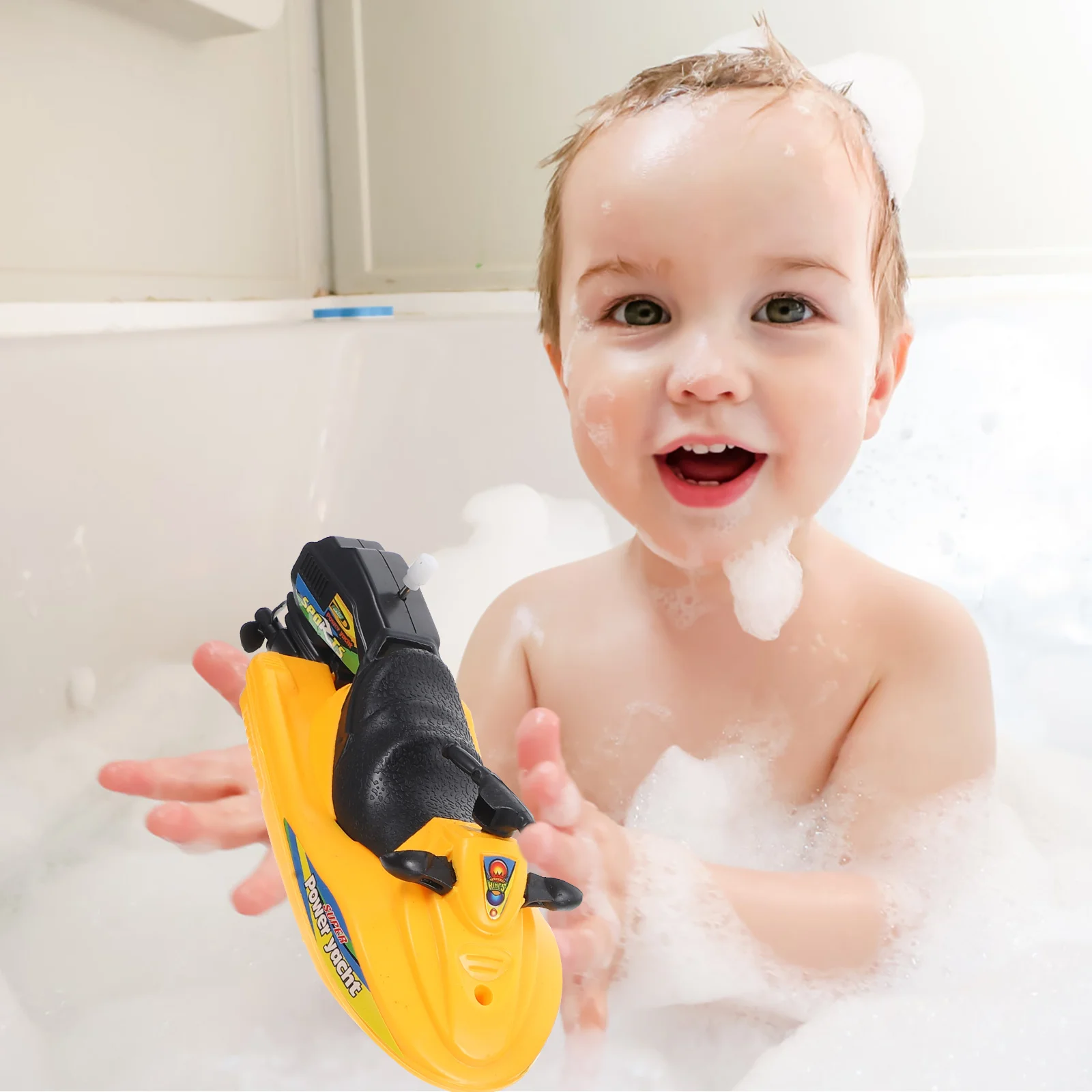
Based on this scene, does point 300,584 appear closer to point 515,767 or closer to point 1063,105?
point 515,767

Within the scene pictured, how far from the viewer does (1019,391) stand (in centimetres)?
134

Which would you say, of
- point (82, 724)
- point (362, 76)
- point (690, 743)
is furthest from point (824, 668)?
point (362, 76)

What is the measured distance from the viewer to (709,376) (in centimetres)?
63

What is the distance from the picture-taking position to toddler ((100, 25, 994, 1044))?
646mm

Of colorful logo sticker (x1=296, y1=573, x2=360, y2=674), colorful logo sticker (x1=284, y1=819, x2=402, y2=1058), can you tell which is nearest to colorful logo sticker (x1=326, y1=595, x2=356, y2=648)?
colorful logo sticker (x1=296, y1=573, x2=360, y2=674)

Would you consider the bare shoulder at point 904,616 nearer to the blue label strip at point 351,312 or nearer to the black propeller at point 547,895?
the black propeller at point 547,895

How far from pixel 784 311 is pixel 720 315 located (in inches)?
1.8

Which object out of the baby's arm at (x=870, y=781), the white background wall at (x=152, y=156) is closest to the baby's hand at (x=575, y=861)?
the baby's arm at (x=870, y=781)

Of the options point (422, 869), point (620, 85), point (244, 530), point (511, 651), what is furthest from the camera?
point (620, 85)

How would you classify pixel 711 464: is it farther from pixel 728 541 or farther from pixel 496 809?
pixel 496 809

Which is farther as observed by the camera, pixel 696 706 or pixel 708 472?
pixel 696 706

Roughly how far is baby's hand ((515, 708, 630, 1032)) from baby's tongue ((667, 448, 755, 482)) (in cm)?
19

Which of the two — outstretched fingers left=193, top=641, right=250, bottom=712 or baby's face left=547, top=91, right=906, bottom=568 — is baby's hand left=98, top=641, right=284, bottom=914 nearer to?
outstretched fingers left=193, top=641, right=250, bottom=712

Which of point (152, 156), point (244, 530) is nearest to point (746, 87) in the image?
point (244, 530)
